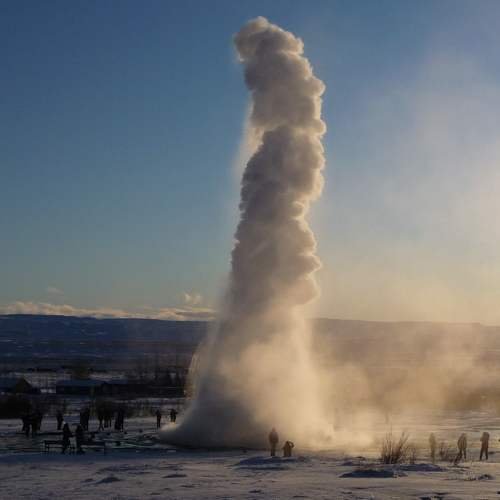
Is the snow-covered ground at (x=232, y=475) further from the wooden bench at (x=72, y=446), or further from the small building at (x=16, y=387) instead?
the small building at (x=16, y=387)

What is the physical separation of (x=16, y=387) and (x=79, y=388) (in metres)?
7.22

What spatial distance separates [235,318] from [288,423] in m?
5.39

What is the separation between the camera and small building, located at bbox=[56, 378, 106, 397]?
7894cm

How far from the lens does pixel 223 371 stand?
35.9 m

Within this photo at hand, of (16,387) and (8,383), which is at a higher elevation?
(8,383)

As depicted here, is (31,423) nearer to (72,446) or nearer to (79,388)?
(72,446)

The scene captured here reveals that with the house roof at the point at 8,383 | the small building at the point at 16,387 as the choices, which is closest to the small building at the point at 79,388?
the small building at the point at 16,387

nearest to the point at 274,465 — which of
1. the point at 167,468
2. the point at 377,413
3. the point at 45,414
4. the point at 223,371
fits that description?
the point at 167,468

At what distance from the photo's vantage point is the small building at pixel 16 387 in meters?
74.2

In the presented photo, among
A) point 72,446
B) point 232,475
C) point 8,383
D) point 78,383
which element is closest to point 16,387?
point 8,383

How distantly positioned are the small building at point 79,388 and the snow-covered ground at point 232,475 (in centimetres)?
4911

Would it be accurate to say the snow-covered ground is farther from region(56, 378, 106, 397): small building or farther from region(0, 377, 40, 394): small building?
region(56, 378, 106, 397): small building

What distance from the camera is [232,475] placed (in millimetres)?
21656

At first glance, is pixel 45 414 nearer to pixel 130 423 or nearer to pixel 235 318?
pixel 130 423
